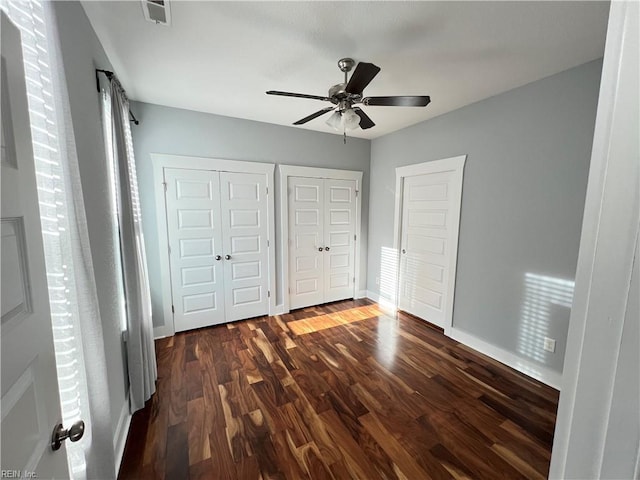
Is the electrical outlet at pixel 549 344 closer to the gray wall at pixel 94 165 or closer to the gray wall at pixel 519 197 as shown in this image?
the gray wall at pixel 519 197

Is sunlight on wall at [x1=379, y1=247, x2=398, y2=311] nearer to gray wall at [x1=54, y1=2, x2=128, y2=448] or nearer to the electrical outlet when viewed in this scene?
the electrical outlet

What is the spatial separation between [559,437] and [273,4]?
2133 mm

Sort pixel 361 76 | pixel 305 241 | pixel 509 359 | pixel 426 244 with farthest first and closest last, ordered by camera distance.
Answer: pixel 305 241 < pixel 426 244 < pixel 509 359 < pixel 361 76

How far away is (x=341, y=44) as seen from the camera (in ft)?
5.99

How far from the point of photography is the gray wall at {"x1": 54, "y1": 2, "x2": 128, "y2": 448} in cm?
128

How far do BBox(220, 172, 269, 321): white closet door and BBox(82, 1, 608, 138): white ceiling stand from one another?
104 cm

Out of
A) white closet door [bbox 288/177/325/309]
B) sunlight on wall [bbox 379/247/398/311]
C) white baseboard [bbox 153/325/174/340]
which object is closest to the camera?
white baseboard [bbox 153/325/174/340]

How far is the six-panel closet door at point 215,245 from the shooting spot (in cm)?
304

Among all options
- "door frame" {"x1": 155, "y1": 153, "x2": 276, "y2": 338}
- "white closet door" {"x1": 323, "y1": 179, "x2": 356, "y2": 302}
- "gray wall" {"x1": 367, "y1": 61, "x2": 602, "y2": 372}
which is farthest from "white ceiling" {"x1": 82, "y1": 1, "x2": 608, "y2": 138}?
"white closet door" {"x1": 323, "y1": 179, "x2": 356, "y2": 302}

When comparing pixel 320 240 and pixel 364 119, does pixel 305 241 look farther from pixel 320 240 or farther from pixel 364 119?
pixel 364 119

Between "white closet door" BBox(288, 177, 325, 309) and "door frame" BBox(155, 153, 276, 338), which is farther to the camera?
"white closet door" BBox(288, 177, 325, 309)

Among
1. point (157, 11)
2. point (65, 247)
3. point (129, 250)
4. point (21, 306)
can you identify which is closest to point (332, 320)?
point (129, 250)

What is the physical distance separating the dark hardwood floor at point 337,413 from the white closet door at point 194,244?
406 millimetres

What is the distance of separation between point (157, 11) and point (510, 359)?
3.92 meters
